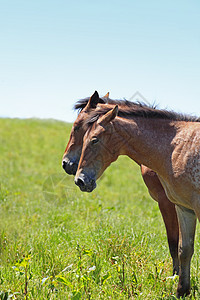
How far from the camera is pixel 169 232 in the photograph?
4.50 meters

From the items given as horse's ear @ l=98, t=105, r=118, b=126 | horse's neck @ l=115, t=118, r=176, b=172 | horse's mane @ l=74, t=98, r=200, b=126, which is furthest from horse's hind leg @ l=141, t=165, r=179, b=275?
horse's ear @ l=98, t=105, r=118, b=126

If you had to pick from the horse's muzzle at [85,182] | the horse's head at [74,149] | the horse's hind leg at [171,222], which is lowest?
the horse's hind leg at [171,222]

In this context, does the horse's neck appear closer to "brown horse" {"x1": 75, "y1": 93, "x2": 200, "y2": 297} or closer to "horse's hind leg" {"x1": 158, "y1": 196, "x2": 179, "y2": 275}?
"brown horse" {"x1": 75, "y1": 93, "x2": 200, "y2": 297}

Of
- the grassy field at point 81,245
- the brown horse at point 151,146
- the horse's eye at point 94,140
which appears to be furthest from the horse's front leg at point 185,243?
the horse's eye at point 94,140

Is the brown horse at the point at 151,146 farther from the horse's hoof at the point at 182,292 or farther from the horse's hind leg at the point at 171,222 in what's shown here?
the horse's hind leg at the point at 171,222

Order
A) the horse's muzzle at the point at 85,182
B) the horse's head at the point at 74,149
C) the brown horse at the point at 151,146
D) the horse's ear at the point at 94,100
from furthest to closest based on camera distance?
1. the horse's head at the point at 74,149
2. the horse's ear at the point at 94,100
3. the horse's muzzle at the point at 85,182
4. the brown horse at the point at 151,146

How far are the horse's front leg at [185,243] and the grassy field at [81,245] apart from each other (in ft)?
0.38

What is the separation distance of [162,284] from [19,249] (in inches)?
82.7

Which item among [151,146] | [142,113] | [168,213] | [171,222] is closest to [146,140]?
[151,146]

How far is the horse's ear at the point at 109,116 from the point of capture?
3.65 meters

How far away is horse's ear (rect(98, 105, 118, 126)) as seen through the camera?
3.65m

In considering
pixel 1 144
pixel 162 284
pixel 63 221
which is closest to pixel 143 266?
pixel 162 284

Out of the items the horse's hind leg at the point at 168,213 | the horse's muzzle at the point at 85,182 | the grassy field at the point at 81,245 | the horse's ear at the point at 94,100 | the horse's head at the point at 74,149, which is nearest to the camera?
the horse's muzzle at the point at 85,182

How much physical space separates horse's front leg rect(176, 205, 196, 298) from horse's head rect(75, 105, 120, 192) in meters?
0.94
